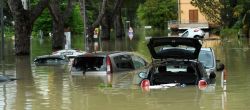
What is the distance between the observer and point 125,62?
2419cm

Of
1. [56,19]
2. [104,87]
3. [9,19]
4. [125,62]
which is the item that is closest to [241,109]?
[104,87]

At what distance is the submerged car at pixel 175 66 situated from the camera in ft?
55.1

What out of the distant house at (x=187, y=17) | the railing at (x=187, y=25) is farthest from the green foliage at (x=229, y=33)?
the distant house at (x=187, y=17)

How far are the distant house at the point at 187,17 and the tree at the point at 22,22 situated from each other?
5444 centimetres

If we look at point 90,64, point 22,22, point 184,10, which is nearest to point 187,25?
point 184,10

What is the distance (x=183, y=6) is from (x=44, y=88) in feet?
268

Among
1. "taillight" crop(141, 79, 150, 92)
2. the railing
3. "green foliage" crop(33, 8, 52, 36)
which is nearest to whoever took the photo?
"taillight" crop(141, 79, 150, 92)

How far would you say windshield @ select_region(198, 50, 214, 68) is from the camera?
20.1 metres

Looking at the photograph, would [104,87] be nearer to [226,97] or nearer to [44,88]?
[44,88]

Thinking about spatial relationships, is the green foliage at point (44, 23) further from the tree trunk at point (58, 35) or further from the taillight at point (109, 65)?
the taillight at point (109, 65)

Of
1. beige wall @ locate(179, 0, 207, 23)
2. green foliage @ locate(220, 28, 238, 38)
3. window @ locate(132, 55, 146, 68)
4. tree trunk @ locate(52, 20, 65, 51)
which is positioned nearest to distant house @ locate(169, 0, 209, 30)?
beige wall @ locate(179, 0, 207, 23)

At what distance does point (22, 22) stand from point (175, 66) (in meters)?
23.2

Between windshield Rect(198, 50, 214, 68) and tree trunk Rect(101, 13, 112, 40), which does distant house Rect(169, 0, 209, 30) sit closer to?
tree trunk Rect(101, 13, 112, 40)

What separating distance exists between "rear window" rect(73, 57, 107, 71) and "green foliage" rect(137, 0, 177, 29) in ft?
316
